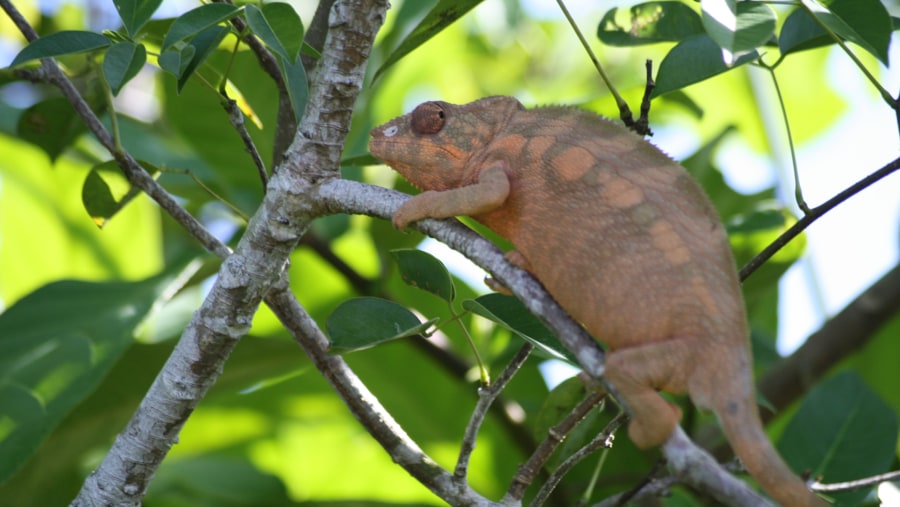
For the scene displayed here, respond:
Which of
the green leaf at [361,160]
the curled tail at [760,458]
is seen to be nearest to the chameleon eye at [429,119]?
the green leaf at [361,160]

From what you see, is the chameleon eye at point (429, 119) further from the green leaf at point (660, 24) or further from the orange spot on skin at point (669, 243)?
the orange spot on skin at point (669, 243)

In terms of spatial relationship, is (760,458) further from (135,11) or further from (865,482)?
(135,11)

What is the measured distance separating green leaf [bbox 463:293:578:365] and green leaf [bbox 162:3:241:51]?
41 cm

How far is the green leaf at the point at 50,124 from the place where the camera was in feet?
5.32

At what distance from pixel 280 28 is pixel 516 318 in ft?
1.37

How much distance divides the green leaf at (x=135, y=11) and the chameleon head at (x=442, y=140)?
33 centimetres

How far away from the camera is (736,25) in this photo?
3.22ft

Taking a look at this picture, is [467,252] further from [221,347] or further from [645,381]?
[221,347]

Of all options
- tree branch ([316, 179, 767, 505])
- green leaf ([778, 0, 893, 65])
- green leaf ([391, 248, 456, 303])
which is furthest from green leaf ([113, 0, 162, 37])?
green leaf ([778, 0, 893, 65])

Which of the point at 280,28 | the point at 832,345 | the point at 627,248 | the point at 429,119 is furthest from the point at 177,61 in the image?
the point at 832,345

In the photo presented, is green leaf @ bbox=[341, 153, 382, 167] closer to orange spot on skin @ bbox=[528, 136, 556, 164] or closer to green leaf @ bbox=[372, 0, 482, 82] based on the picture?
green leaf @ bbox=[372, 0, 482, 82]

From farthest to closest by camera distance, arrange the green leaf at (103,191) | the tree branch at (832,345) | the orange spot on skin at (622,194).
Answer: the tree branch at (832,345), the green leaf at (103,191), the orange spot on skin at (622,194)

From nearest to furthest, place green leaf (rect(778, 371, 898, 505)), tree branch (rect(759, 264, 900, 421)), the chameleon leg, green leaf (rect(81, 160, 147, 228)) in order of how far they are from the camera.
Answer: the chameleon leg
green leaf (rect(81, 160, 147, 228))
green leaf (rect(778, 371, 898, 505))
tree branch (rect(759, 264, 900, 421))

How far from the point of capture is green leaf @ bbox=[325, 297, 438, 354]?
3.68 ft
